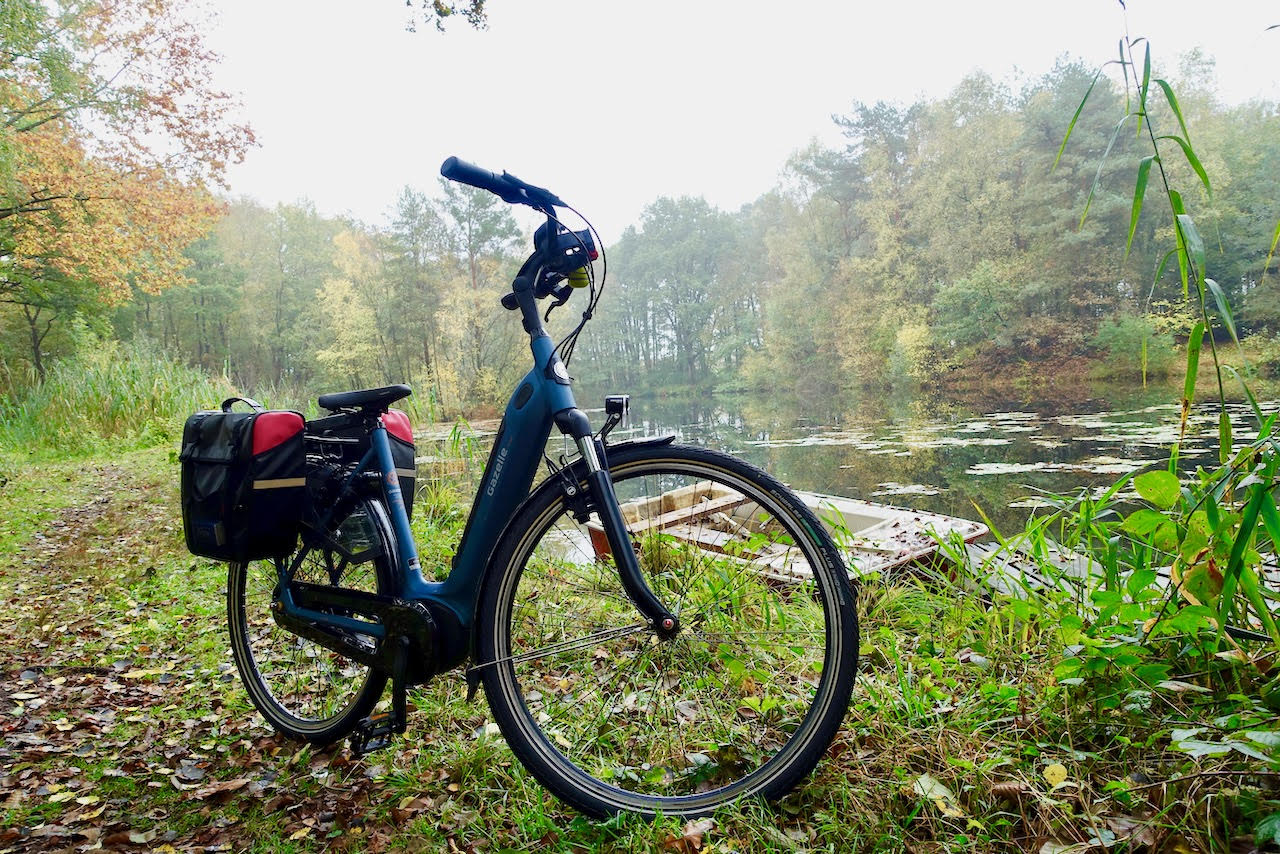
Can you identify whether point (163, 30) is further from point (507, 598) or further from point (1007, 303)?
point (1007, 303)

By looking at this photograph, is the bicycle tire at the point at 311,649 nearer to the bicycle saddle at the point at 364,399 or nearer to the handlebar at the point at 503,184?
the bicycle saddle at the point at 364,399

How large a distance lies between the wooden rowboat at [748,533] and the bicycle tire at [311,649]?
543 mm

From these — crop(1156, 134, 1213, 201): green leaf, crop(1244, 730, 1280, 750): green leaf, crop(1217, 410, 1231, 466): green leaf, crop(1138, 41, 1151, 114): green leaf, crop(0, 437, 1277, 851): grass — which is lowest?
crop(0, 437, 1277, 851): grass

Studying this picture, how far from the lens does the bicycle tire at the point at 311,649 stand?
61.6 inches

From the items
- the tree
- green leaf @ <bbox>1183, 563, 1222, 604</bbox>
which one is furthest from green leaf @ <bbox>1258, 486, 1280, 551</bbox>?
the tree

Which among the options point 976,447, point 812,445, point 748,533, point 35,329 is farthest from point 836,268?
point 748,533

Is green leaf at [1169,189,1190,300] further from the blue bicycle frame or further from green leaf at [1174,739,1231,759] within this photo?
the blue bicycle frame

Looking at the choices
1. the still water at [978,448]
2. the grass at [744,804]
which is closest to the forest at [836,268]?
the still water at [978,448]

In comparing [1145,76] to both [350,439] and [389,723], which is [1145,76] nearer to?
[350,439]

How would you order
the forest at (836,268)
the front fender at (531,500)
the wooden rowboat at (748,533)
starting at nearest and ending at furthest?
the front fender at (531,500)
the wooden rowboat at (748,533)
the forest at (836,268)

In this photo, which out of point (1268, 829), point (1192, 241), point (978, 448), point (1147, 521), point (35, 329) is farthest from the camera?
point (35, 329)

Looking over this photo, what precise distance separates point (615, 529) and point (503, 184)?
726 millimetres

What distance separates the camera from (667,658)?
1335mm

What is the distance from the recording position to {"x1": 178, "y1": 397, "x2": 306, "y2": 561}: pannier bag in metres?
1.49
